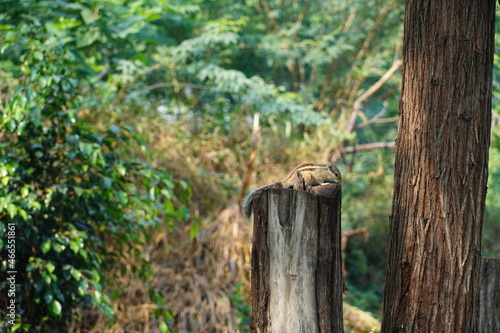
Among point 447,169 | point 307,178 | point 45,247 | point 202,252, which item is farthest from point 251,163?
point 447,169

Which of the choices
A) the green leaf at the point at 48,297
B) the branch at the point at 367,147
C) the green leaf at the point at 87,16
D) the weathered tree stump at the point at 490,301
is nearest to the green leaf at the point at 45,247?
the green leaf at the point at 48,297

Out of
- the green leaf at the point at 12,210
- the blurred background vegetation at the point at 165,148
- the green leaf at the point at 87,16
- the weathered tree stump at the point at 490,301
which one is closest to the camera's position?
the weathered tree stump at the point at 490,301

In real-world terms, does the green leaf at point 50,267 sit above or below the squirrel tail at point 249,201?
below

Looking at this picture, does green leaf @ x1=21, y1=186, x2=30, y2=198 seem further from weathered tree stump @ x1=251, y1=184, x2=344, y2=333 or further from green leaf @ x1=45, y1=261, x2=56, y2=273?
weathered tree stump @ x1=251, y1=184, x2=344, y2=333

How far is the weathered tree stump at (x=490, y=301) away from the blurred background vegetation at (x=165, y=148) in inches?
82.9

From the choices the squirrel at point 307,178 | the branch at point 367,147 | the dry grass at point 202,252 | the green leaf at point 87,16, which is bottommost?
the dry grass at point 202,252

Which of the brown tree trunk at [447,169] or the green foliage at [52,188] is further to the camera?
the green foliage at [52,188]

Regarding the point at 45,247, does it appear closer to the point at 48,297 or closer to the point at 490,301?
the point at 48,297

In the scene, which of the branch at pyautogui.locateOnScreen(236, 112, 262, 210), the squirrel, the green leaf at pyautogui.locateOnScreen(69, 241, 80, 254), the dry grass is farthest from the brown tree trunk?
the branch at pyautogui.locateOnScreen(236, 112, 262, 210)

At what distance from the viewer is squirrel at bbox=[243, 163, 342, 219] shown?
2.48 m

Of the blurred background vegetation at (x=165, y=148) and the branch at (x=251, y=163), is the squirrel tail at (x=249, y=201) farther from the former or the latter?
the branch at (x=251, y=163)

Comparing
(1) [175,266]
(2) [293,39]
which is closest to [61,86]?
(1) [175,266]

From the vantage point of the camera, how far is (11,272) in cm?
373

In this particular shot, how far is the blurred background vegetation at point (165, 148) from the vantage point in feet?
12.7
